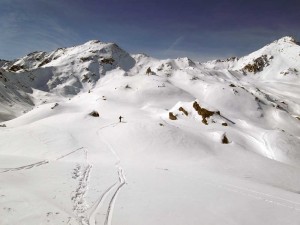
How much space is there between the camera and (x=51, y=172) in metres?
18.4

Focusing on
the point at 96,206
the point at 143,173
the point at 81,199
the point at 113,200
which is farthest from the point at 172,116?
the point at 96,206

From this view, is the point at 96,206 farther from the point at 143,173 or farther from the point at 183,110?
the point at 183,110

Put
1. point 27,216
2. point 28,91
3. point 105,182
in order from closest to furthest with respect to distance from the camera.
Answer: point 27,216, point 105,182, point 28,91

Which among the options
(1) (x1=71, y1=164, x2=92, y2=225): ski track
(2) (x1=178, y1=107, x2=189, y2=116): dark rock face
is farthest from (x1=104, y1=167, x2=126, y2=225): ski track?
(2) (x1=178, y1=107, x2=189, y2=116): dark rock face

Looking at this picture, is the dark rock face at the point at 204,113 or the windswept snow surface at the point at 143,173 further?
the dark rock face at the point at 204,113

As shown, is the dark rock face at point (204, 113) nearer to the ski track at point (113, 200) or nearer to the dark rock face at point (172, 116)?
the dark rock face at point (172, 116)

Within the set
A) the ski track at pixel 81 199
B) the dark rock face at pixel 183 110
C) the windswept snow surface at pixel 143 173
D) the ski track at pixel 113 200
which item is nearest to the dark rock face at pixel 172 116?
the windswept snow surface at pixel 143 173

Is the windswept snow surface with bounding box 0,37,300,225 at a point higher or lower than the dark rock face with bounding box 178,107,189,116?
lower

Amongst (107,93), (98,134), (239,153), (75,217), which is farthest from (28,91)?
(75,217)

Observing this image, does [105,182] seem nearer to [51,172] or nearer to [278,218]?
[51,172]

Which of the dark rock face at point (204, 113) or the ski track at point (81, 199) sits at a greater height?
the dark rock face at point (204, 113)

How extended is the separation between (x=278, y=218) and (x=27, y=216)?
11409mm

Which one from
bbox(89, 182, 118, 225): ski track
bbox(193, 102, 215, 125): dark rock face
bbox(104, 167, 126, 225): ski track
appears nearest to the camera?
bbox(89, 182, 118, 225): ski track

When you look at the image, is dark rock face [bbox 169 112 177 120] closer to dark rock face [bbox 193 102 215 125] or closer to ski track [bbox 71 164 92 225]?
dark rock face [bbox 193 102 215 125]
